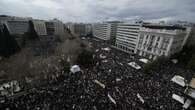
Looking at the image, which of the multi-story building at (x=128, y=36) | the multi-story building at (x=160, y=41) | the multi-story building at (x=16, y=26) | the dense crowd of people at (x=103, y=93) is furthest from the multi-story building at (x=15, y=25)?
the multi-story building at (x=160, y=41)

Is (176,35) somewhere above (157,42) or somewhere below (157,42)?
above

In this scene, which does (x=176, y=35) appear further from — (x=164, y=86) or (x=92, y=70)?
(x=92, y=70)

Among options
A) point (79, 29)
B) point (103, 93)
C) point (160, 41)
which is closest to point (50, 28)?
point (79, 29)

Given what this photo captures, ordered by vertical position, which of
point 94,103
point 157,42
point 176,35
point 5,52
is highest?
point 176,35

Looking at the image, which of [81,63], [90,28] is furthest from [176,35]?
[90,28]

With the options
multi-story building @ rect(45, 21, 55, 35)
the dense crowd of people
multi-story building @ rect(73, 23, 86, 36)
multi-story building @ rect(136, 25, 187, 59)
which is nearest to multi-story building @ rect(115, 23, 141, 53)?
multi-story building @ rect(136, 25, 187, 59)

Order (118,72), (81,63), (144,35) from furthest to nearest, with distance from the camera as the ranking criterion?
(144,35)
(81,63)
(118,72)
